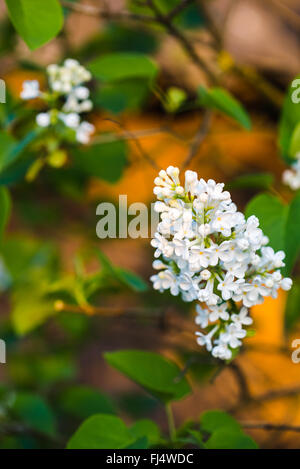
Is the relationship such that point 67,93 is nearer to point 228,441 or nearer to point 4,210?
point 4,210

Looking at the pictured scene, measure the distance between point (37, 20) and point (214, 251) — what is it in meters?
0.38

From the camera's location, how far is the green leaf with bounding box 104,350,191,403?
2.21ft

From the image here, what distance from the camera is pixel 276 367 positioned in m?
1.62

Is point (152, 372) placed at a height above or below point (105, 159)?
below

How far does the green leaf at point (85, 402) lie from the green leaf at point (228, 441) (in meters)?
0.37

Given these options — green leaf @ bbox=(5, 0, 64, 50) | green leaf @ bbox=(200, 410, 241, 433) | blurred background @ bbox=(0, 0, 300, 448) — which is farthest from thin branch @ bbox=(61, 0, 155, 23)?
green leaf @ bbox=(200, 410, 241, 433)

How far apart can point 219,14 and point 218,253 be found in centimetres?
136

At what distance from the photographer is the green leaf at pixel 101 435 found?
2.10ft

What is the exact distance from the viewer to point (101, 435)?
653mm

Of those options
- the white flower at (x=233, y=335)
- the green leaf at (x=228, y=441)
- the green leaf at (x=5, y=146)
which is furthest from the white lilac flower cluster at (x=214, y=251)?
the green leaf at (x=5, y=146)

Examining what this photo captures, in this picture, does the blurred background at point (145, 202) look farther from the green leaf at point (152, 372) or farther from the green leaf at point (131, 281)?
the green leaf at point (152, 372)

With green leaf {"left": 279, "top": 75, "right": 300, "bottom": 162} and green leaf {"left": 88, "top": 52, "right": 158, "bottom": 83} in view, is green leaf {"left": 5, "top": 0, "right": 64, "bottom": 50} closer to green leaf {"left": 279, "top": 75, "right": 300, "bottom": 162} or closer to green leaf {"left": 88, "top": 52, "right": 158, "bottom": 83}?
green leaf {"left": 88, "top": 52, "right": 158, "bottom": 83}

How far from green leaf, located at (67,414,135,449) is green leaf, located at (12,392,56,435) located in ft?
1.11

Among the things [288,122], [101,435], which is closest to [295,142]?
[288,122]
